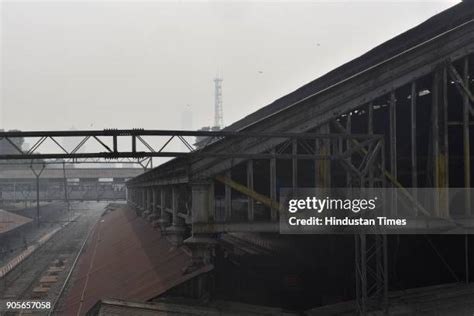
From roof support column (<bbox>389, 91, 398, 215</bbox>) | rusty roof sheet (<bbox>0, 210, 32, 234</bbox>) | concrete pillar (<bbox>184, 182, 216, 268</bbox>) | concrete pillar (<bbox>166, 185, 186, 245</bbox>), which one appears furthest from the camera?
rusty roof sheet (<bbox>0, 210, 32, 234</bbox>)

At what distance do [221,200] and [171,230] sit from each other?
314cm

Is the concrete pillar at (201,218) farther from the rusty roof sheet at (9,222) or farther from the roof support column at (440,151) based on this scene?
the rusty roof sheet at (9,222)

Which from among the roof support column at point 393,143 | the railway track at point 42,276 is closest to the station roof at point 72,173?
the railway track at point 42,276

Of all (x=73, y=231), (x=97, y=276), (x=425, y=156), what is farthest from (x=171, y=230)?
(x=73, y=231)

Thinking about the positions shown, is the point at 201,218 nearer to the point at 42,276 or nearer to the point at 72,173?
the point at 42,276

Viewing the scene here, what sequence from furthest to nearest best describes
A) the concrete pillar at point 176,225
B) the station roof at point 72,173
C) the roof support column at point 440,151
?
the station roof at point 72,173, the concrete pillar at point 176,225, the roof support column at point 440,151

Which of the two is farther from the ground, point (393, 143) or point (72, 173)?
point (393, 143)

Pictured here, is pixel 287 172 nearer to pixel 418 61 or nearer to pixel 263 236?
pixel 263 236

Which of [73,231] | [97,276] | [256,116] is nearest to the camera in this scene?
[97,276]

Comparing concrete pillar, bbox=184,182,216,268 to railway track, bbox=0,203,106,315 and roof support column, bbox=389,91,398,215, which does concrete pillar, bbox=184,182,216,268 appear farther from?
railway track, bbox=0,203,106,315

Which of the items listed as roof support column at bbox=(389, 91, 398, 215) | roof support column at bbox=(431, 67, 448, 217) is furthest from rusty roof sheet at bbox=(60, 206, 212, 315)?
roof support column at bbox=(431, 67, 448, 217)

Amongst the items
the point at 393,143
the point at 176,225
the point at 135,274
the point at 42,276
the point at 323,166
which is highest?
the point at 393,143

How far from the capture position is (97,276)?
55.3ft

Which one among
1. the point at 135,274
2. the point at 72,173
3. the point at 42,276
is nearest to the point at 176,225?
the point at 135,274
